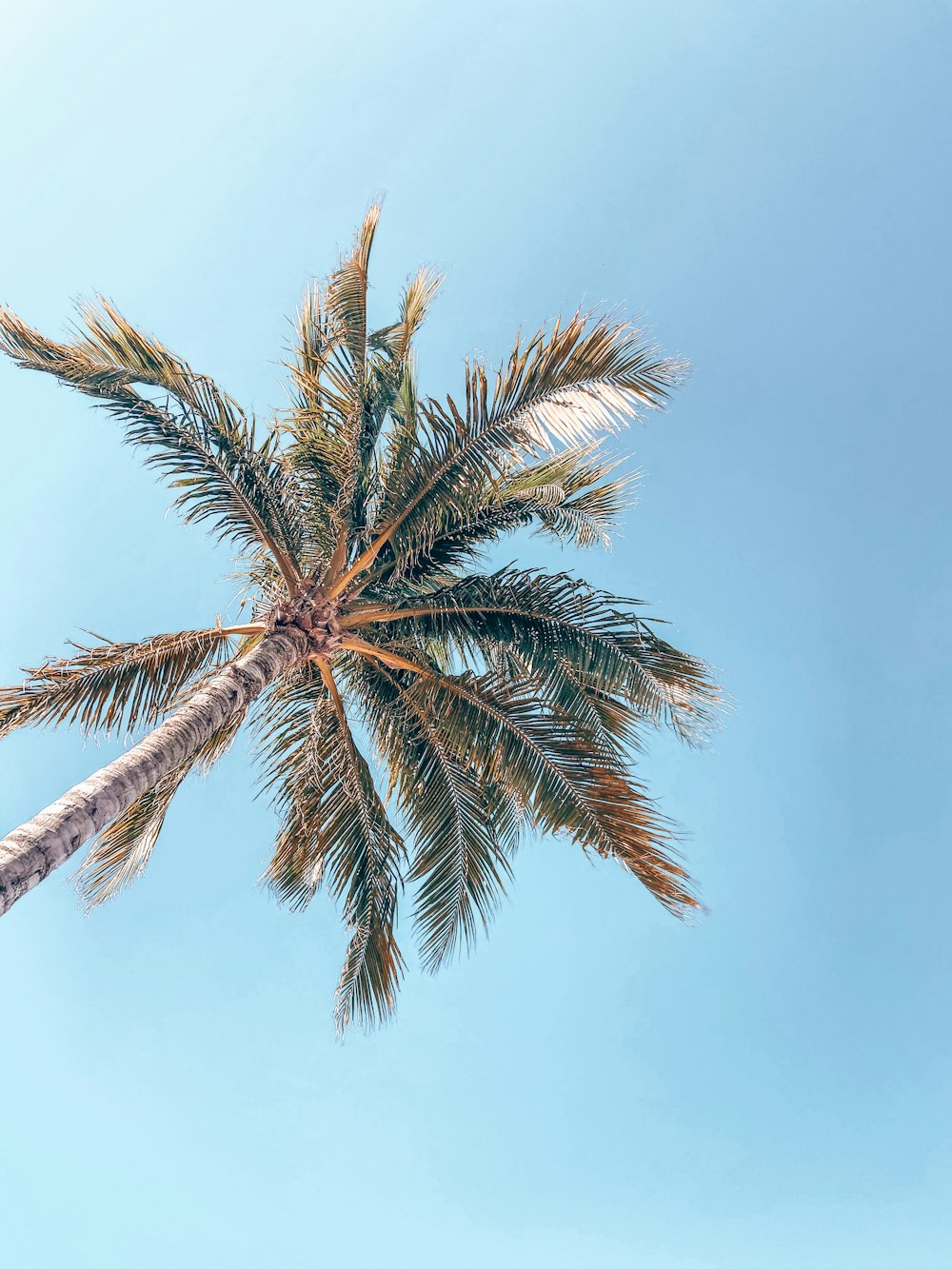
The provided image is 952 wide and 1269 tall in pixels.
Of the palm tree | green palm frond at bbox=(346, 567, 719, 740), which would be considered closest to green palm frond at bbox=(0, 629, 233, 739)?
the palm tree

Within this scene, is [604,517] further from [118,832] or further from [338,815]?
[118,832]

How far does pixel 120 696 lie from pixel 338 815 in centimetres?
244

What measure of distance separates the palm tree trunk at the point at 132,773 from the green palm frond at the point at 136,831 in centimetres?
108

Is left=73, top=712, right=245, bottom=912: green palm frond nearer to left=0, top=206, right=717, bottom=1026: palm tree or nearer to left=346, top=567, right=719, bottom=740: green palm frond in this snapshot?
left=0, top=206, right=717, bottom=1026: palm tree

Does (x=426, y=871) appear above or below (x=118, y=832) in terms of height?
above

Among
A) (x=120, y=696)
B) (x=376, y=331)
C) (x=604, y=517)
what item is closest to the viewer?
(x=120, y=696)

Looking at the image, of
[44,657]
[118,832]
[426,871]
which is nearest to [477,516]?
[426,871]

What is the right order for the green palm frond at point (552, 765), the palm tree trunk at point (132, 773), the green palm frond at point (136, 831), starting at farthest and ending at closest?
the green palm frond at point (136, 831), the green palm frond at point (552, 765), the palm tree trunk at point (132, 773)

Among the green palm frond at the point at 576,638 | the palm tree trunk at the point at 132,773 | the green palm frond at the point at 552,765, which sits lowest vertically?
the palm tree trunk at the point at 132,773

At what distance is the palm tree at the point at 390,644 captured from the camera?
268 inches

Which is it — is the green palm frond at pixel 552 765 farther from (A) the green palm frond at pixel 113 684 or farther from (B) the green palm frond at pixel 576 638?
(A) the green palm frond at pixel 113 684

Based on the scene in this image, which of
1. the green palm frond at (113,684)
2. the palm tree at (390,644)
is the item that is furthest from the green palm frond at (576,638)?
the green palm frond at (113,684)

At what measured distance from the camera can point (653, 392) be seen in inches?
277

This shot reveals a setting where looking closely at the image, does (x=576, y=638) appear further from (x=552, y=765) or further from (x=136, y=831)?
(x=136, y=831)
